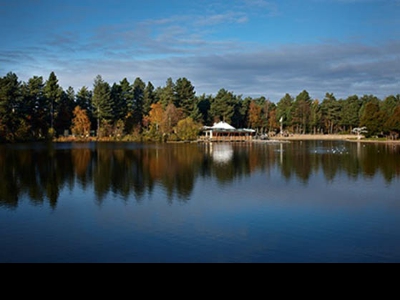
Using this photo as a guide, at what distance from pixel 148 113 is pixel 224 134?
14600mm

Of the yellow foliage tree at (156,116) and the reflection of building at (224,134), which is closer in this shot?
the reflection of building at (224,134)

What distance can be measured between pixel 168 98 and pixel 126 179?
4698cm

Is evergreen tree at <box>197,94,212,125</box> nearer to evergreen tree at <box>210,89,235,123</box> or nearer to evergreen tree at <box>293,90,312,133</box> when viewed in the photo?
evergreen tree at <box>210,89,235,123</box>

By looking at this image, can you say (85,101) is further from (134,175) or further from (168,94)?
(134,175)

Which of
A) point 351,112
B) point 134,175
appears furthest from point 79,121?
point 351,112

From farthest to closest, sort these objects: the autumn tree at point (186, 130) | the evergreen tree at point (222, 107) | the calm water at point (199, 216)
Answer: the evergreen tree at point (222, 107) < the autumn tree at point (186, 130) < the calm water at point (199, 216)

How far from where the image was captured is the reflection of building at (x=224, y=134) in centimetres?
5953

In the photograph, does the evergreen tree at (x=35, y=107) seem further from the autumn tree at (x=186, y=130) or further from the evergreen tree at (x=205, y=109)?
the evergreen tree at (x=205, y=109)

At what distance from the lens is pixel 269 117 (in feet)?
254

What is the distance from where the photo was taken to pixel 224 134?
61469 mm

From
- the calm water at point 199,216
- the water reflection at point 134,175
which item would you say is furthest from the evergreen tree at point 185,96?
the calm water at point 199,216

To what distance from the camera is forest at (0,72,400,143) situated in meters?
52.3

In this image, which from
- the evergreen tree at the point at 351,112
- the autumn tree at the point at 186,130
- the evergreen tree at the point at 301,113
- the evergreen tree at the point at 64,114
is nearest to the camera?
the autumn tree at the point at 186,130

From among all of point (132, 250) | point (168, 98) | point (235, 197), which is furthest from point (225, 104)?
point (132, 250)
